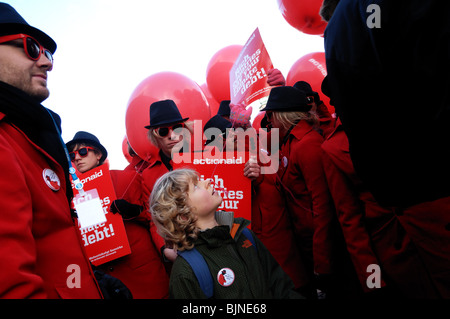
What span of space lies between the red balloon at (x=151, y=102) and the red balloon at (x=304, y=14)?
1.83m

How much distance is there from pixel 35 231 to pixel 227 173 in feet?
5.24

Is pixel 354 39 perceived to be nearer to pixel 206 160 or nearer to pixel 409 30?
pixel 409 30

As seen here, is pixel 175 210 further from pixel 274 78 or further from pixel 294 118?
pixel 274 78

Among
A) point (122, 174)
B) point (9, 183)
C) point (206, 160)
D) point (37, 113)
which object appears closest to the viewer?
point (9, 183)

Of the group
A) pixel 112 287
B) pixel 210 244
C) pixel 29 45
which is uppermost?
pixel 29 45

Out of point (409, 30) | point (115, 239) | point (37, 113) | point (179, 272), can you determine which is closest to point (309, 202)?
point (179, 272)

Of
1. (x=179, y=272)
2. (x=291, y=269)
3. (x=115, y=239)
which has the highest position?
(x=179, y=272)

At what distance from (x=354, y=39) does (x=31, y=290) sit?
1.30m

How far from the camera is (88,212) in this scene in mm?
2553

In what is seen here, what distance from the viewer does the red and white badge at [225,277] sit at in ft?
5.00

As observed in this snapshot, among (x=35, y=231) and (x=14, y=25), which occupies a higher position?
(x=14, y=25)

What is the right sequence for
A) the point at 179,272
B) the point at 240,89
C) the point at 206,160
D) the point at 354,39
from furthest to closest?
the point at 240,89 → the point at 206,160 → the point at 179,272 → the point at 354,39

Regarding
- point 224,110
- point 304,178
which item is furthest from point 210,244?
point 224,110

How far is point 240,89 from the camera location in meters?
4.11
